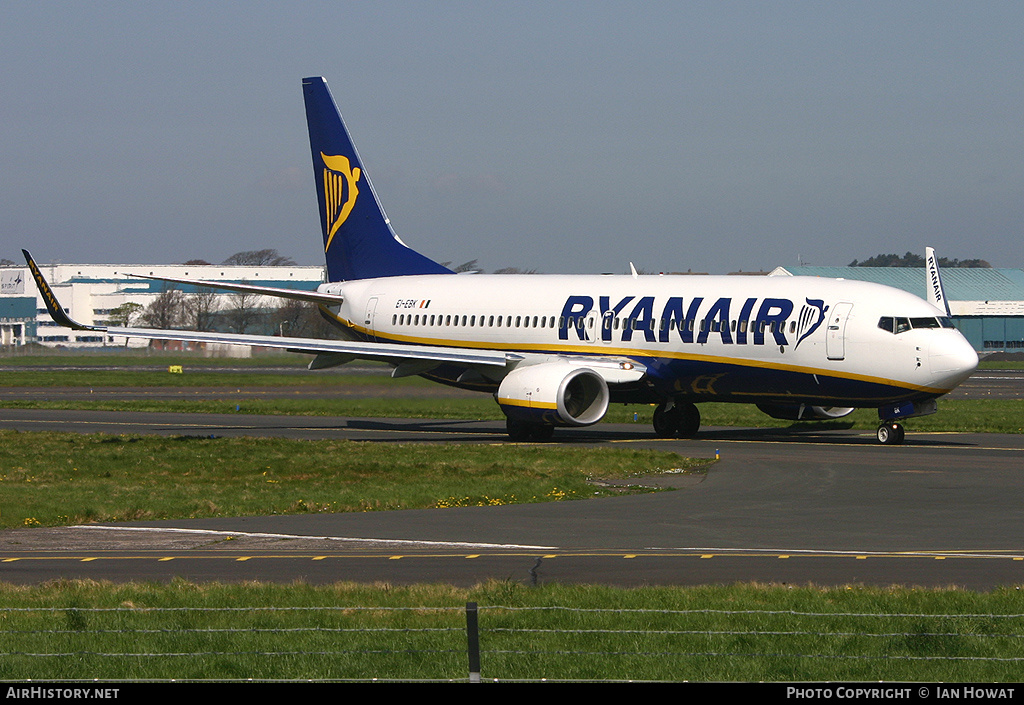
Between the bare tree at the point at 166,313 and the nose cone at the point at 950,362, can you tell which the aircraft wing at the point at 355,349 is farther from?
the bare tree at the point at 166,313

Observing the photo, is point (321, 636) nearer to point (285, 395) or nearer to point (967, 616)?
point (967, 616)

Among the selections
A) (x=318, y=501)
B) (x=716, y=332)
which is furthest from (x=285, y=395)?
(x=318, y=501)

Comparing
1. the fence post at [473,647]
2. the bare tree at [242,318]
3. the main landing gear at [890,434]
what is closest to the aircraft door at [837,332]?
the main landing gear at [890,434]

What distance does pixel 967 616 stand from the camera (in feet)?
46.1

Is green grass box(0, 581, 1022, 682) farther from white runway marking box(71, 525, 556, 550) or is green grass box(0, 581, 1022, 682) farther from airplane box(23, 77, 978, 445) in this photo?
airplane box(23, 77, 978, 445)

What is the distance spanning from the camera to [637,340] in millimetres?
40844

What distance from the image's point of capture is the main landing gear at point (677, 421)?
4244 centimetres

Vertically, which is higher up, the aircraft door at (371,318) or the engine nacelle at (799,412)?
the aircraft door at (371,318)

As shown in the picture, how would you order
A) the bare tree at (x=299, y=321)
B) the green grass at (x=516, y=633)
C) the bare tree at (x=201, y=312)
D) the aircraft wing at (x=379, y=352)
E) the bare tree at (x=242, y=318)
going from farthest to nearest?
1. the bare tree at (x=201, y=312)
2. the bare tree at (x=242, y=318)
3. the bare tree at (x=299, y=321)
4. the aircraft wing at (x=379, y=352)
5. the green grass at (x=516, y=633)

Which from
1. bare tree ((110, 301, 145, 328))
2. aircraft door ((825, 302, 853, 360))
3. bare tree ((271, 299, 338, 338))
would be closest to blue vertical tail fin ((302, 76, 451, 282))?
bare tree ((271, 299, 338, 338))

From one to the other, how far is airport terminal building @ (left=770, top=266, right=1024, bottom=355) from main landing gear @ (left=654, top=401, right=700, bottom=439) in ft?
337

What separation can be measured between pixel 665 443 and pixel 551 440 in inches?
149

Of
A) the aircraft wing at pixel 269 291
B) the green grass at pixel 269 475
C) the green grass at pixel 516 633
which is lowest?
the green grass at pixel 516 633

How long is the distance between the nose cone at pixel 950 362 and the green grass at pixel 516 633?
20.5 metres
